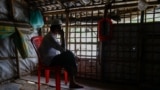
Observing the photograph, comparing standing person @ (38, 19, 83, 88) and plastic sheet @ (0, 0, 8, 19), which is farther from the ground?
plastic sheet @ (0, 0, 8, 19)

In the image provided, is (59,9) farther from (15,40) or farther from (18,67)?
(18,67)

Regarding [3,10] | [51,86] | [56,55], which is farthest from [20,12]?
[56,55]

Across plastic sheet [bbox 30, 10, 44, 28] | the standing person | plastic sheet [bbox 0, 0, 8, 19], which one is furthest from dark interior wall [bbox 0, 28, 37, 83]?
the standing person

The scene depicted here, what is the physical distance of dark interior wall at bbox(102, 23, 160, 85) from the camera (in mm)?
4348

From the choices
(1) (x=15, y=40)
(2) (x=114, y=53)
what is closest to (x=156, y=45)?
(2) (x=114, y=53)

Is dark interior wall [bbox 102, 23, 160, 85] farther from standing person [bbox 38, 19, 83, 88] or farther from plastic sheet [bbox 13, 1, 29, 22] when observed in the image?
plastic sheet [bbox 13, 1, 29, 22]

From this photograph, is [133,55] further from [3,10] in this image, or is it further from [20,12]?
[3,10]

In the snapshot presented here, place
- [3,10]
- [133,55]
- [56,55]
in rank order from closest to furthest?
[56,55], [133,55], [3,10]

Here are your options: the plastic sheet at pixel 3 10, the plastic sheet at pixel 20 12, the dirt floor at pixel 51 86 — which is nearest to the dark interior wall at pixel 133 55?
the dirt floor at pixel 51 86

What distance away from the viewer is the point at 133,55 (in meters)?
4.62

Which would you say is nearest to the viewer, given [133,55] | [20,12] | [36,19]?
[133,55]

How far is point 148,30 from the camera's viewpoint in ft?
14.5

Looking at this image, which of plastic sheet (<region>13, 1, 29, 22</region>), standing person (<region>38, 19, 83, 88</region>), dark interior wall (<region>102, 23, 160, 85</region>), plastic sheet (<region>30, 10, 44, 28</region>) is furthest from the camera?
plastic sheet (<region>30, 10, 44, 28</region>)

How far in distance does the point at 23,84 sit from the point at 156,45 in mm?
3406
